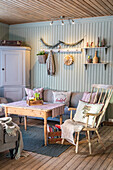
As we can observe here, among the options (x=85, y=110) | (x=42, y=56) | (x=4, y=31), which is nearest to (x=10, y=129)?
(x=85, y=110)

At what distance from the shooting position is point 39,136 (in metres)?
5.00

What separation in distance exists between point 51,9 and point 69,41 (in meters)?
1.38

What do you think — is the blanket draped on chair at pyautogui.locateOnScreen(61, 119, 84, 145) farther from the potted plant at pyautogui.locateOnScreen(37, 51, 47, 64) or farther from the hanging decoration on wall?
the potted plant at pyautogui.locateOnScreen(37, 51, 47, 64)

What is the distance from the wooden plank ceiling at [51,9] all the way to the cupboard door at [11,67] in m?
1.08

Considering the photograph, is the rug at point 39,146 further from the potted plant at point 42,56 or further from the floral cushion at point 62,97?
the potted plant at point 42,56

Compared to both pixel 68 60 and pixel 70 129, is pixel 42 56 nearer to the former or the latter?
pixel 68 60

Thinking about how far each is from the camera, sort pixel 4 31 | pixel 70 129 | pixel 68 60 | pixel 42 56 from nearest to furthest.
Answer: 1. pixel 70 129
2. pixel 68 60
3. pixel 42 56
4. pixel 4 31

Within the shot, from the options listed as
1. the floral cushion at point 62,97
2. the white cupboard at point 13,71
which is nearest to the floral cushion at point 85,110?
the floral cushion at point 62,97

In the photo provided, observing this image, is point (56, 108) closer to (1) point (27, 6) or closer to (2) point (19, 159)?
(2) point (19, 159)

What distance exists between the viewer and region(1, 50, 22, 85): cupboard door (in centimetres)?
700

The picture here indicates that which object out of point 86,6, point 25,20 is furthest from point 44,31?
point 86,6

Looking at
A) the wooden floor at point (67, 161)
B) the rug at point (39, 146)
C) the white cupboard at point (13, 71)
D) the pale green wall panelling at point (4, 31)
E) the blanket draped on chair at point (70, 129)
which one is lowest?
the wooden floor at point (67, 161)

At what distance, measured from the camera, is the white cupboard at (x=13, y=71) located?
6992mm

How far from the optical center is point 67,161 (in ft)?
12.3
